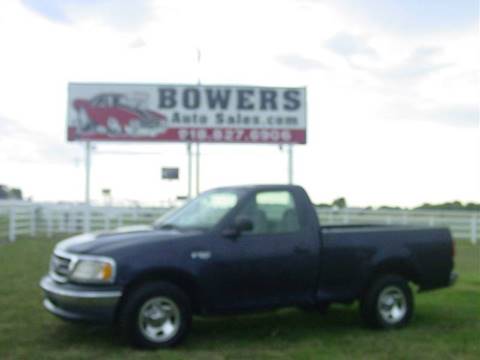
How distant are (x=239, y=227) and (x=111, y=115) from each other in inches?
793

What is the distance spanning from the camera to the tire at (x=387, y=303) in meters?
8.64

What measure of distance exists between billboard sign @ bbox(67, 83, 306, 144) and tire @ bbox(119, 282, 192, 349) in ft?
64.0

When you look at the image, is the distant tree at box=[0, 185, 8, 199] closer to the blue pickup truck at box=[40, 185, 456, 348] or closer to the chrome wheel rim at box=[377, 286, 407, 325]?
the blue pickup truck at box=[40, 185, 456, 348]

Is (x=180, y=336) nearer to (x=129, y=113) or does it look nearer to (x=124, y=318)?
(x=124, y=318)

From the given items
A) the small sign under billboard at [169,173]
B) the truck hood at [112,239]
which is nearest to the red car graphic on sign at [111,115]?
the small sign under billboard at [169,173]

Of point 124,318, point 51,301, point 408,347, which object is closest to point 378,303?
point 408,347

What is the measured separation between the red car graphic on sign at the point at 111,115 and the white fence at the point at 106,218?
3125mm

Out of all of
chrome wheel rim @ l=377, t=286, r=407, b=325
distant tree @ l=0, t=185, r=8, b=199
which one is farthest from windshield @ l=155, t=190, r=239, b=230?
distant tree @ l=0, t=185, r=8, b=199

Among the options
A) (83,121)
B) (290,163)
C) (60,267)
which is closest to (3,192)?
(83,121)

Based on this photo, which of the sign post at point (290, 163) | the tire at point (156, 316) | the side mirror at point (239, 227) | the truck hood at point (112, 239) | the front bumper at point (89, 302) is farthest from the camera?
the sign post at point (290, 163)

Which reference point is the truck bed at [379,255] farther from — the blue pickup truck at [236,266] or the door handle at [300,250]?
the door handle at [300,250]

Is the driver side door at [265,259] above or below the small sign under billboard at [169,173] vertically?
below

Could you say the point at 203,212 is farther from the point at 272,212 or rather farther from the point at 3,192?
the point at 3,192

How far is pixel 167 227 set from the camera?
8273mm
